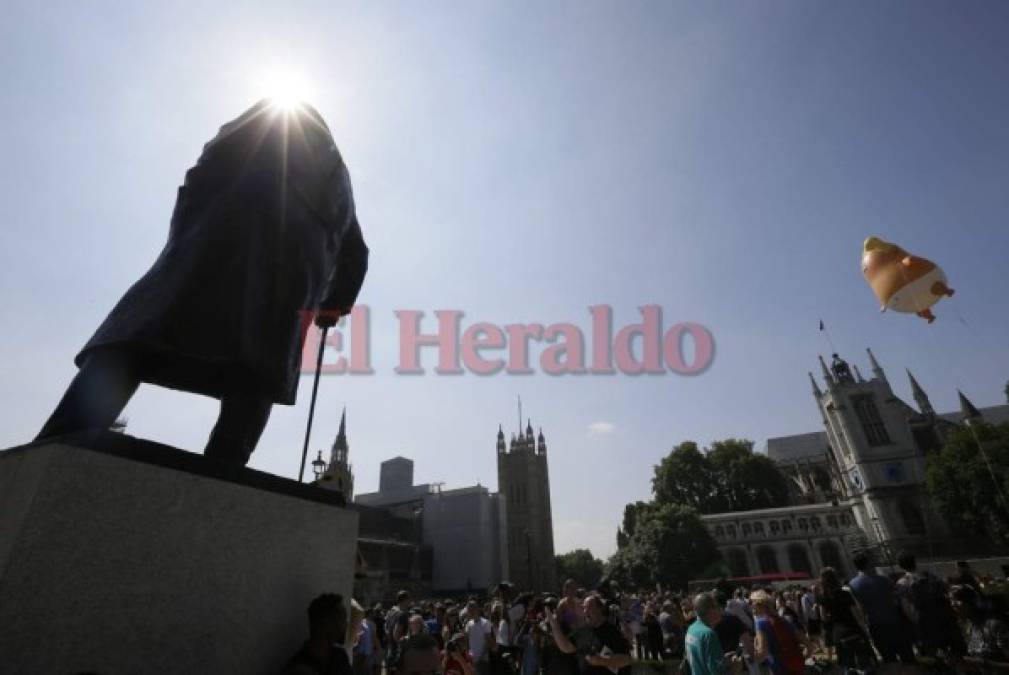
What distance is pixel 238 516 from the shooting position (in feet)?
5.57

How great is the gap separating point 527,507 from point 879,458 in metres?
39.0

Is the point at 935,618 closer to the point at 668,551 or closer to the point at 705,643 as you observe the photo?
the point at 705,643

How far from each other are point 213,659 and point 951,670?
7.72 meters

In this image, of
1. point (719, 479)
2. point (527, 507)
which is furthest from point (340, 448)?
point (719, 479)

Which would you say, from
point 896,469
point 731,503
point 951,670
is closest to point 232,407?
point 951,670

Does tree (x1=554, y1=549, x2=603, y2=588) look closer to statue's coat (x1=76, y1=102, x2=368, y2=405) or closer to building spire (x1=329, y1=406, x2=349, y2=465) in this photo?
building spire (x1=329, y1=406, x2=349, y2=465)

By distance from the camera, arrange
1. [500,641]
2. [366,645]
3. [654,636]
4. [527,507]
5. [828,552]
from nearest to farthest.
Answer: [366,645] → [500,641] → [654,636] → [828,552] → [527,507]

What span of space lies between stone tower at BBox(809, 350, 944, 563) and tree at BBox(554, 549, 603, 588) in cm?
4690

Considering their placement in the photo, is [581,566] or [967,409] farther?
[581,566]

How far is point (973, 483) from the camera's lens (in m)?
32.2

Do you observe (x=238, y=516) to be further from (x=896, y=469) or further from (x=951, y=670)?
(x=896, y=469)

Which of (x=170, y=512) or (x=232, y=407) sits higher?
(x=232, y=407)

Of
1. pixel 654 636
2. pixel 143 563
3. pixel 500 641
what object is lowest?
pixel 654 636

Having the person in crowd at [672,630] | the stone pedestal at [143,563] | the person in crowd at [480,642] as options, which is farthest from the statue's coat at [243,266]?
the person in crowd at [672,630]
